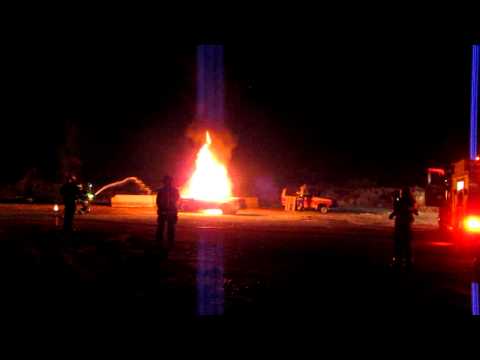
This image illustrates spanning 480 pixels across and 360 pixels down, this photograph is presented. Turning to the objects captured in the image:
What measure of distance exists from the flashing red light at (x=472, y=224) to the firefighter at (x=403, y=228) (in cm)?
336

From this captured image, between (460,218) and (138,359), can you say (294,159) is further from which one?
(138,359)

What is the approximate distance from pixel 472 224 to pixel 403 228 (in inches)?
144

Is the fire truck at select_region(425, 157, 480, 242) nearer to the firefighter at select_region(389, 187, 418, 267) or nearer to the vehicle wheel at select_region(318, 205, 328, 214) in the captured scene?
the firefighter at select_region(389, 187, 418, 267)

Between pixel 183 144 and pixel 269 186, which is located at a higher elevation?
pixel 183 144

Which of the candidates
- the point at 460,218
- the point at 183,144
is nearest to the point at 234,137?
the point at 183,144

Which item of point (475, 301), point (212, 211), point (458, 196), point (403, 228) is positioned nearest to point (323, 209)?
point (212, 211)

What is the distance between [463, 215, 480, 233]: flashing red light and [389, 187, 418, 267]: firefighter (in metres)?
3.36

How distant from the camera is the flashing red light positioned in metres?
14.0

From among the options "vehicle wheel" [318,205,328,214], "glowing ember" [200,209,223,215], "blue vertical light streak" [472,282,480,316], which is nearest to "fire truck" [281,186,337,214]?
"vehicle wheel" [318,205,328,214]

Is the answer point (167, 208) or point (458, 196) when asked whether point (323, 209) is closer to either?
point (458, 196)

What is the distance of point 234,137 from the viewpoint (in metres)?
68.9

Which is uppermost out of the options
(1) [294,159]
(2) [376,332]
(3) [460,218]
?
(1) [294,159]

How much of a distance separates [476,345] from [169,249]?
837 cm

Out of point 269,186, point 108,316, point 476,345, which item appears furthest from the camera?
point 269,186
